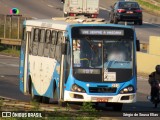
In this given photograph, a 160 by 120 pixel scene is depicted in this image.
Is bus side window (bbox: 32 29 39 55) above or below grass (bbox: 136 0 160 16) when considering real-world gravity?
above

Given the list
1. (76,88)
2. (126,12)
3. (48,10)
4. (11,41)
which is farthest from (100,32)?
(48,10)

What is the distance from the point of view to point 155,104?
25.2 m

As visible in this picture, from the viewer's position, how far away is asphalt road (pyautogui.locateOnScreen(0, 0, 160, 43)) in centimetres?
6747

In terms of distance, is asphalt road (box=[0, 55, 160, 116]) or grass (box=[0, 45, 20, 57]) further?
grass (box=[0, 45, 20, 57])

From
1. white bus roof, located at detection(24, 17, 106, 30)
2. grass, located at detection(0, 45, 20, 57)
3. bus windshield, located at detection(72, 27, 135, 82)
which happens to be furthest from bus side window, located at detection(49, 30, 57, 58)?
grass, located at detection(0, 45, 20, 57)

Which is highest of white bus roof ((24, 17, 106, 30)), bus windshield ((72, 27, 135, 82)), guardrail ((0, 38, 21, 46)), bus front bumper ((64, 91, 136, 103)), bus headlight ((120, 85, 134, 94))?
white bus roof ((24, 17, 106, 30))

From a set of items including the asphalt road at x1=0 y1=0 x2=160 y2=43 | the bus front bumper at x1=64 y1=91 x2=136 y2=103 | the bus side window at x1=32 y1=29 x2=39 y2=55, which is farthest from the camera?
the asphalt road at x1=0 y1=0 x2=160 y2=43

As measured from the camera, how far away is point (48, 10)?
249ft

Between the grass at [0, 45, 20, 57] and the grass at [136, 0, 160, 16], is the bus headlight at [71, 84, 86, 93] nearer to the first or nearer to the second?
the grass at [0, 45, 20, 57]

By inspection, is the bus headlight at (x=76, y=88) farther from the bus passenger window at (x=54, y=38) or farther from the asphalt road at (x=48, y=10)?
the asphalt road at (x=48, y=10)

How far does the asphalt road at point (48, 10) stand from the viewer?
67469mm

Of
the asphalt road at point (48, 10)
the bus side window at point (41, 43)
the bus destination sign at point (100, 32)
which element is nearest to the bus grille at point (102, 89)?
the bus destination sign at point (100, 32)

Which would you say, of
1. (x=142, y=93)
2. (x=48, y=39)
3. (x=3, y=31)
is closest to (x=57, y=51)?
(x=48, y=39)

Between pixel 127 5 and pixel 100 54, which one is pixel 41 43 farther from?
pixel 127 5
